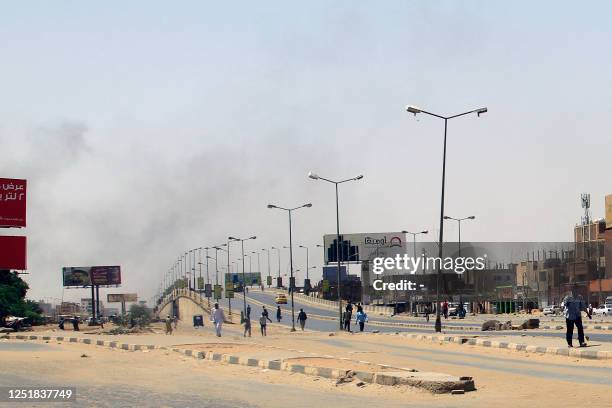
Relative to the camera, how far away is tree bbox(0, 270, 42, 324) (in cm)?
9688

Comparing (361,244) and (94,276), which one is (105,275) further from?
(361,244)

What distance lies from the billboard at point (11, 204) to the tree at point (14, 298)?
28158 millimetres

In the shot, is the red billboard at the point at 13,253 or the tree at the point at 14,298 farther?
the tree at the point at 14,298

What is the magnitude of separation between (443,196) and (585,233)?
4171 inches

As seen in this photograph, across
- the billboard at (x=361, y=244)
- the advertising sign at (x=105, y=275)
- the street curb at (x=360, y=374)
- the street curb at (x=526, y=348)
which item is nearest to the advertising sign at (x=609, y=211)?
the billboard at (x=361, y=244)

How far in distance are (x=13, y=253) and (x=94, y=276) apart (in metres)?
87.8

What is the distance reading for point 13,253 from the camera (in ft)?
219

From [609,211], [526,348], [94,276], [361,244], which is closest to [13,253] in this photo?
[526,348]

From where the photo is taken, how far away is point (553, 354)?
85.1 feet

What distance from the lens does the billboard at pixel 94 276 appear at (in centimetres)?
15288

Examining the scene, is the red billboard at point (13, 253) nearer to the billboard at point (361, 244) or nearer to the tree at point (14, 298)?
the tree at point (14, 298)

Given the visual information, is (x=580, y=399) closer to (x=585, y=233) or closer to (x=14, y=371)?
(x=14, y=371)

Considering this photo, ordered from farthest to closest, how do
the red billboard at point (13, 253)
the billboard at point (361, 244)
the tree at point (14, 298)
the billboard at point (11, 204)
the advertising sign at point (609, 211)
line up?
the billboard at point (361, 244) < the advertising sign at point (609, 211) < the tree at point (14, 298) < the red billboard at point (13, 253) < the billboard at point (11, 204)

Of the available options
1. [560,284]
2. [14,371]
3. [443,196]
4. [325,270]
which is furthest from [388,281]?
[14,371]
